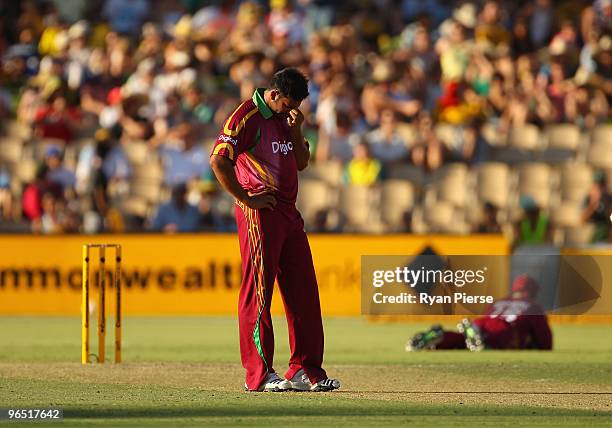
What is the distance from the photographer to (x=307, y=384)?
35.1 ft

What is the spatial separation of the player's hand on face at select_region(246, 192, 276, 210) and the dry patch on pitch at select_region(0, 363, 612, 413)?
1.36 metres

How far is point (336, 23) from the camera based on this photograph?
24.5 meters

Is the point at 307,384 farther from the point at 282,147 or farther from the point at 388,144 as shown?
the point at 388,144

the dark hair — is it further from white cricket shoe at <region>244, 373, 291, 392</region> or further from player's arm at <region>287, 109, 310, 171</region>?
white cricket shoe at <region>244, 373, 291, 392</region>

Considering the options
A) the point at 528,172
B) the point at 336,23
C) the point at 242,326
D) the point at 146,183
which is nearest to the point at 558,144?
the point at 528,172

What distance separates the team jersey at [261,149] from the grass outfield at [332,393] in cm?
148

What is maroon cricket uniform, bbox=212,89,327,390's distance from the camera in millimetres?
10508

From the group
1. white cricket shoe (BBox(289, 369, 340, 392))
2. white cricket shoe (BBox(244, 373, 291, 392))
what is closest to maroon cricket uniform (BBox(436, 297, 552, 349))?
white cricket shoe (BBox(289, 369, 340, 392))

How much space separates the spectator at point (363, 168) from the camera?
70.3 ft

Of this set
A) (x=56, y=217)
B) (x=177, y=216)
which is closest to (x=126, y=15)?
(x=56, y=217)

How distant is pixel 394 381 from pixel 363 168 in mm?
10021

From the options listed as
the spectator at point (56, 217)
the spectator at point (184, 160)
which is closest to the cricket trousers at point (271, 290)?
the spectator at point (56, 217)

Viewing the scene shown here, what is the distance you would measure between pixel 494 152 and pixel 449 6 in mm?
3716

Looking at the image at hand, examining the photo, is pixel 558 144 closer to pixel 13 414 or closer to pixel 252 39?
pixel 252 39
